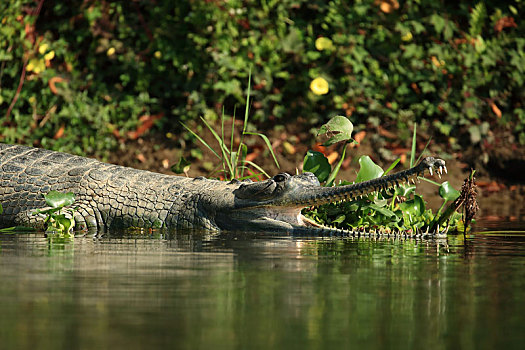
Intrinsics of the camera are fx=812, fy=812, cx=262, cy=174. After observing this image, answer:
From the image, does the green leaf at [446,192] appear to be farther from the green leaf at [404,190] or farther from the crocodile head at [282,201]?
the crocodile head at [282,201]

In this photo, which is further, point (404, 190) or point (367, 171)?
point (404, 190)

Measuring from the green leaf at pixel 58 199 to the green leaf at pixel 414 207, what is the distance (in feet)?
7.68

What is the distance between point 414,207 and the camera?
5777 mm

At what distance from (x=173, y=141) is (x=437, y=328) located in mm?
8009

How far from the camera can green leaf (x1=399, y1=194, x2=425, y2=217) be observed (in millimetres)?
5750

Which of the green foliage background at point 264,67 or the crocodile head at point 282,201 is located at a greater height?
the green foliage background at point 264,67

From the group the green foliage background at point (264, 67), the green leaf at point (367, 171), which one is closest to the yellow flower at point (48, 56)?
the green foliage background at point (264, 67)

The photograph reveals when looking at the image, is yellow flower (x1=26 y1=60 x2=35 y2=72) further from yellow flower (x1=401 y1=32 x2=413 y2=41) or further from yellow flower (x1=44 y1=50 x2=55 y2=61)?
yellow flower (x1=401 y1=32 x2=413 y2=41)

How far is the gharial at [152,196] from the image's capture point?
550 centimetres

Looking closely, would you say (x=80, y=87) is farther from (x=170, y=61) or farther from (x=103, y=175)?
(x=103, y=175)

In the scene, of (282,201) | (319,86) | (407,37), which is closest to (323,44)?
(319,86)

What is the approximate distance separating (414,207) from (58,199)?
2.52 m

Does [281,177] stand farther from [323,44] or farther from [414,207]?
[323,44]

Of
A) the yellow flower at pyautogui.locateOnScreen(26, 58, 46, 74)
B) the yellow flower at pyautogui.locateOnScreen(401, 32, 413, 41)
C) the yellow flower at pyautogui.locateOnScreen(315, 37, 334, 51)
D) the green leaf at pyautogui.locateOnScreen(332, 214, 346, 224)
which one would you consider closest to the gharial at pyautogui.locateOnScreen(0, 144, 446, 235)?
the green leaf at pyautogui.locateOnScreen(332, 214, 346, 224)
